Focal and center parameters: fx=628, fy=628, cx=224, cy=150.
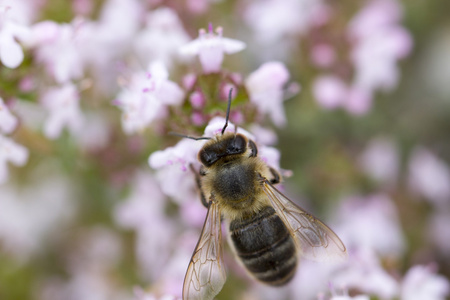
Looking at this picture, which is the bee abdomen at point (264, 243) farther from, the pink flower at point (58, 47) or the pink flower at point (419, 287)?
the pink flower at point (58, 47)

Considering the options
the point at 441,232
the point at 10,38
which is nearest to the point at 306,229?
the point at 10,38

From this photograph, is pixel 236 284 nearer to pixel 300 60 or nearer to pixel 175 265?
pixel 175 265

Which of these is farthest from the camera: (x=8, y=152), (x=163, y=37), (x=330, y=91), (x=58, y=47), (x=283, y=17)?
(x=283, y=17)

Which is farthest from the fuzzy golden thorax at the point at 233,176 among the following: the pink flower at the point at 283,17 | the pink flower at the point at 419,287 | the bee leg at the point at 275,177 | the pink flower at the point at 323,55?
the pink flower at the point at 283,17

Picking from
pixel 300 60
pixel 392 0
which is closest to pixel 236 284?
pixel 300 60

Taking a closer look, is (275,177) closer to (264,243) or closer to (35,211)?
(264,243)

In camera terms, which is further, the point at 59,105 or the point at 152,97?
the point at 59,105
